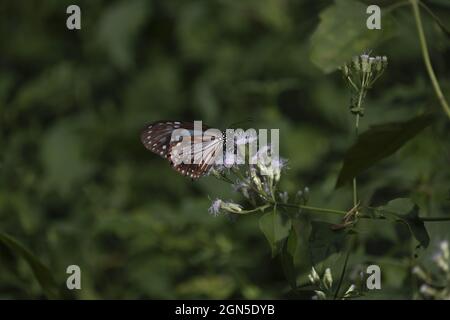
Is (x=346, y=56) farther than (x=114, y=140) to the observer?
No

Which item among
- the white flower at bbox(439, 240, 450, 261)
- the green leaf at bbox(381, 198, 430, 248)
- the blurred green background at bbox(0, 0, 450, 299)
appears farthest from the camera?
the blurred green background at bbox(0, 0, 450, 299)

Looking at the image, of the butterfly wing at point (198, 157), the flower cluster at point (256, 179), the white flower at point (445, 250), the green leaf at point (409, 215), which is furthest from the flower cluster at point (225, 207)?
the white flower at point (445, 250)

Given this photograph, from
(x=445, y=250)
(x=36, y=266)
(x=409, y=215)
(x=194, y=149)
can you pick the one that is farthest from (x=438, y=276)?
(x=36, y=266)

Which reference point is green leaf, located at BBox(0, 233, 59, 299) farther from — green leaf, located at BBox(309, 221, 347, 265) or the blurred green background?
green leaf, located at BBox(309, 221, 347, 265)

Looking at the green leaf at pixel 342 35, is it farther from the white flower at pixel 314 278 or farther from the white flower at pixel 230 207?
the white flower at pixel 314 278

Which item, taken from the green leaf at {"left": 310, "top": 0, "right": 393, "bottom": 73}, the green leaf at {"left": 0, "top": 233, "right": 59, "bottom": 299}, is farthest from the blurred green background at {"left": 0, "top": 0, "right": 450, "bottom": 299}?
the green leaf at {"left": 0, "top": 233, "right": 59, "bottom": 299}

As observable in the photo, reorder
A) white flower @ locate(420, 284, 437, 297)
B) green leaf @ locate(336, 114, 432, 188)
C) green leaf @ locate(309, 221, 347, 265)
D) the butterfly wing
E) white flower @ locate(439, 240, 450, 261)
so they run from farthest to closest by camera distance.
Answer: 1. white flower @ locate(439, 240, 450, 261)
2. white flower @ locate(420, 284, 437, 297)
3. the butterfly wing
4. green leaf @ locate(309, 221, 347, 265)
5. green leaf @ locate(336, 114, 432, 188)

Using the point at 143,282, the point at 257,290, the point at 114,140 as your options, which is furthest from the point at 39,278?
the point at 114,140

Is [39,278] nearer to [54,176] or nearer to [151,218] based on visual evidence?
[151,218]
